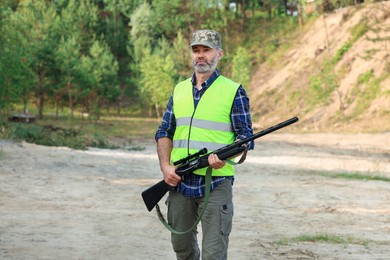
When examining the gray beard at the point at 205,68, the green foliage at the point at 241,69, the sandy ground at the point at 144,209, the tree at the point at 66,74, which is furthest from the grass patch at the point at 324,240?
the tree at the point at 66,74

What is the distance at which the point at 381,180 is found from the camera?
18422 millimetres

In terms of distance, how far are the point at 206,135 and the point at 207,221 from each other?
0.66 m

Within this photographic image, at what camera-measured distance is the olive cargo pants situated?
520 cm

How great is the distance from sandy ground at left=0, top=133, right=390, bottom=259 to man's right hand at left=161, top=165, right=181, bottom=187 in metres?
3.26

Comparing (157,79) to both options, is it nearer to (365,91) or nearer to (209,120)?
(365,91)

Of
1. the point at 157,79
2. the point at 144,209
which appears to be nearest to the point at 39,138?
the point at 144,209

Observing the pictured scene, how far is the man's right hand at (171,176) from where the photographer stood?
5272 millimetres

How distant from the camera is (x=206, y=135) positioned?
5.31m

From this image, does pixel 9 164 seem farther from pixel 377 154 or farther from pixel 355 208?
pixel 377 154

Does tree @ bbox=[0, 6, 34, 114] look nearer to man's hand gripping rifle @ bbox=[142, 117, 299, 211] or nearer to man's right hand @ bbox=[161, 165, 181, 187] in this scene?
man's right hand @ bbox=[161, 165, 181, 187]

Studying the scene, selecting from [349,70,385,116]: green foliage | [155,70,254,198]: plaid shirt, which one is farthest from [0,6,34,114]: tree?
[155,70,254,198]: plaid shirt

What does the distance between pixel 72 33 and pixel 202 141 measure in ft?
285

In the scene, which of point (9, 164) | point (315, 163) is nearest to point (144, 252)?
point (9, 164)

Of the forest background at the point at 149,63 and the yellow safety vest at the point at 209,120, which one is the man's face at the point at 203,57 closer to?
the yellow safety vest at the point at 209,120
